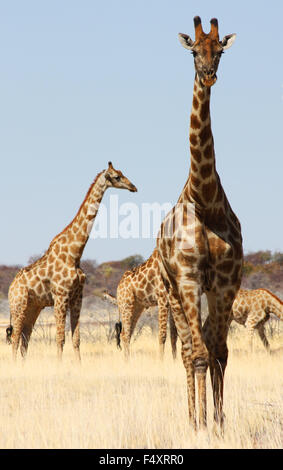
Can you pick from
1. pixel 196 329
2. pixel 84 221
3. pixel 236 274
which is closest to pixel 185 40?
pixel 236 274

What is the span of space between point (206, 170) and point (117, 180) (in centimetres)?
613

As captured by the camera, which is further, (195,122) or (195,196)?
Result: (195,196)

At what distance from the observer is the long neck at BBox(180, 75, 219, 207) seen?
5.55m

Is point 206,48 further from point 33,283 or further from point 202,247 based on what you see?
point 33,283

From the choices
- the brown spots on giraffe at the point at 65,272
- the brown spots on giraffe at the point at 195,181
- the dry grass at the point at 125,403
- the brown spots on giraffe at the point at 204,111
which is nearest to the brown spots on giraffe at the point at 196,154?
the brown spots on giraffe at the point at 195,181

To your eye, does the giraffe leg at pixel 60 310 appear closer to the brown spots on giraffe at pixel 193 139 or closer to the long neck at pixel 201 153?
the long neck at pixel 201 153

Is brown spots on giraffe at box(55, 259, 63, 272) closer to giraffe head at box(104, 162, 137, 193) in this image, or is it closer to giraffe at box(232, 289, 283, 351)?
giraffe head at box(104, 162, 137, 193)

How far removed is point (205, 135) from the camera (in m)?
5.66

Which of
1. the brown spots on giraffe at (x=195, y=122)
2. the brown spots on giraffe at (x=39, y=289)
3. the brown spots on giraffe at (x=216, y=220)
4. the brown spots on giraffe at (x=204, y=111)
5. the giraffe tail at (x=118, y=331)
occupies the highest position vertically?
the brown spots on giraffe at (x=204, y=111)

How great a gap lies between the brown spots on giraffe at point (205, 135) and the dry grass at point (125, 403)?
238 cm

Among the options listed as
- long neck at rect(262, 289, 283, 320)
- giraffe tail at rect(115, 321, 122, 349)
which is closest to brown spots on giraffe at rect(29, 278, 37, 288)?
giraffe tail at rect(115, 321, 122, 349)

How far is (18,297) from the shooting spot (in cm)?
1253

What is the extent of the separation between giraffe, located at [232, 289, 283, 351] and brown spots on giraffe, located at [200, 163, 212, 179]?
8.65m

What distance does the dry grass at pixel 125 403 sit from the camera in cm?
555
